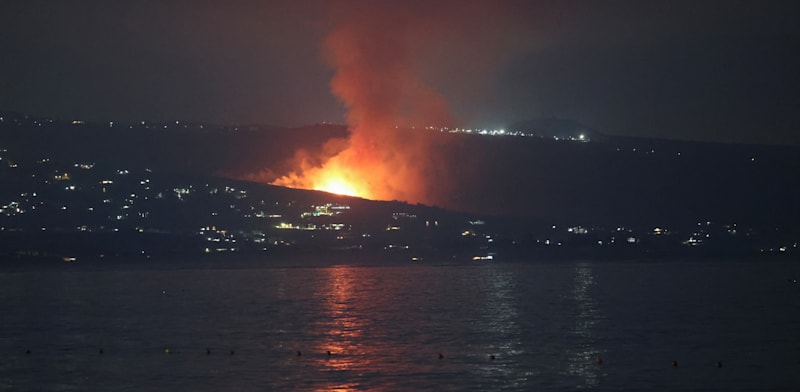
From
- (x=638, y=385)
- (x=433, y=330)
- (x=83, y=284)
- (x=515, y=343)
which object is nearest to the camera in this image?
(x=638, y=385)

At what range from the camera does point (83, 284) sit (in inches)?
3073

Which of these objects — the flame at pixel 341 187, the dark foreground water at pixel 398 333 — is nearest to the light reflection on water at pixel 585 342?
the dark foreground water at pixel 398 333

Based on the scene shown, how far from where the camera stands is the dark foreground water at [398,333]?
34.3m

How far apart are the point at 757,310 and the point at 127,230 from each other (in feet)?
275

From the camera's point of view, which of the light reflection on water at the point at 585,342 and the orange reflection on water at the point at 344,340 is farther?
the light reflection on water at the point at 585,342

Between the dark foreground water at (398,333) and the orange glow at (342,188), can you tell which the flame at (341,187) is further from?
the dark foreground water at (398,333)

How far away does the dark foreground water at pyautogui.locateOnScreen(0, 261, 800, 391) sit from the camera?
3431 cm

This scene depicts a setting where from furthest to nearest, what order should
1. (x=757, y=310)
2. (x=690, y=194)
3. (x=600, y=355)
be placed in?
(x=690, y=194), (x=757, y=310), (x=600, y=355)

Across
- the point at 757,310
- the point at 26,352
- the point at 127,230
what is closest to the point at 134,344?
the point at 26,352

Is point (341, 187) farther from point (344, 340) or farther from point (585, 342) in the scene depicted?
point (585, 342)

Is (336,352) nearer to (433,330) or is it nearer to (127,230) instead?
(433,330)

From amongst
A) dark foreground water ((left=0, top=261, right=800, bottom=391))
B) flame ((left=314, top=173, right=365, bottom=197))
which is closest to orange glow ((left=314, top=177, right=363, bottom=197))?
flame ((left=314, top=173, right=365, bottom=197))

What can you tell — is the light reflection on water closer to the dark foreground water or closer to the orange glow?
the dark foreground water

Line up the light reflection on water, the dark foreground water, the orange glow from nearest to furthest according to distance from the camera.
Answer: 1. the dark foreground water
2. the light reflection on water
3. the orange glow
